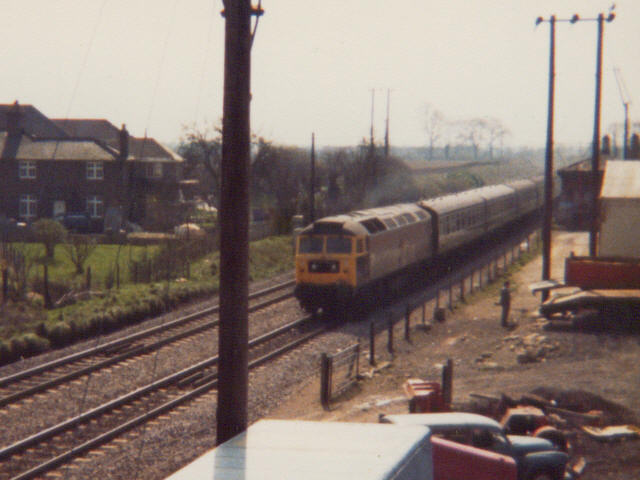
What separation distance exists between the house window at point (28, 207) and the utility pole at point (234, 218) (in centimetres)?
2875

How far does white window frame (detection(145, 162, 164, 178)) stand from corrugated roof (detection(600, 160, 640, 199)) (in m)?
26.1

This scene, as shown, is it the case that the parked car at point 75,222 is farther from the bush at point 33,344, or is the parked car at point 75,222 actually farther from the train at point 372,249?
the bush at point 33,344

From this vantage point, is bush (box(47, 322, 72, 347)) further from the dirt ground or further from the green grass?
the dirt ground

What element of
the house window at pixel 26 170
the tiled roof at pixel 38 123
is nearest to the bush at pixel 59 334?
the house window at pixel 26 170

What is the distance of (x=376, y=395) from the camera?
48.7ft

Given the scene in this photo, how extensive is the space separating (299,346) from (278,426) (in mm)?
12315

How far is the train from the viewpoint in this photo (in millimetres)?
21719

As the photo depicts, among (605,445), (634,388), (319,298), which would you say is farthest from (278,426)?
(319,298)

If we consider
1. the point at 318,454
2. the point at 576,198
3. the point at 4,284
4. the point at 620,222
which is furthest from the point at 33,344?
the point at 576,198

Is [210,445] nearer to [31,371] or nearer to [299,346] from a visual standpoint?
[31,371]

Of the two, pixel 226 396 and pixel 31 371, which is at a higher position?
pixel 226 396

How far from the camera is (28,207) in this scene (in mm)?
35625

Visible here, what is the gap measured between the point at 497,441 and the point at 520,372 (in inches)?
290

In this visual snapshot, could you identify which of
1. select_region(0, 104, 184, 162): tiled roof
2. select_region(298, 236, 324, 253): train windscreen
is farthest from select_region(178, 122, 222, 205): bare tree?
select_region(298, 236, 324, 253): train windscreen
